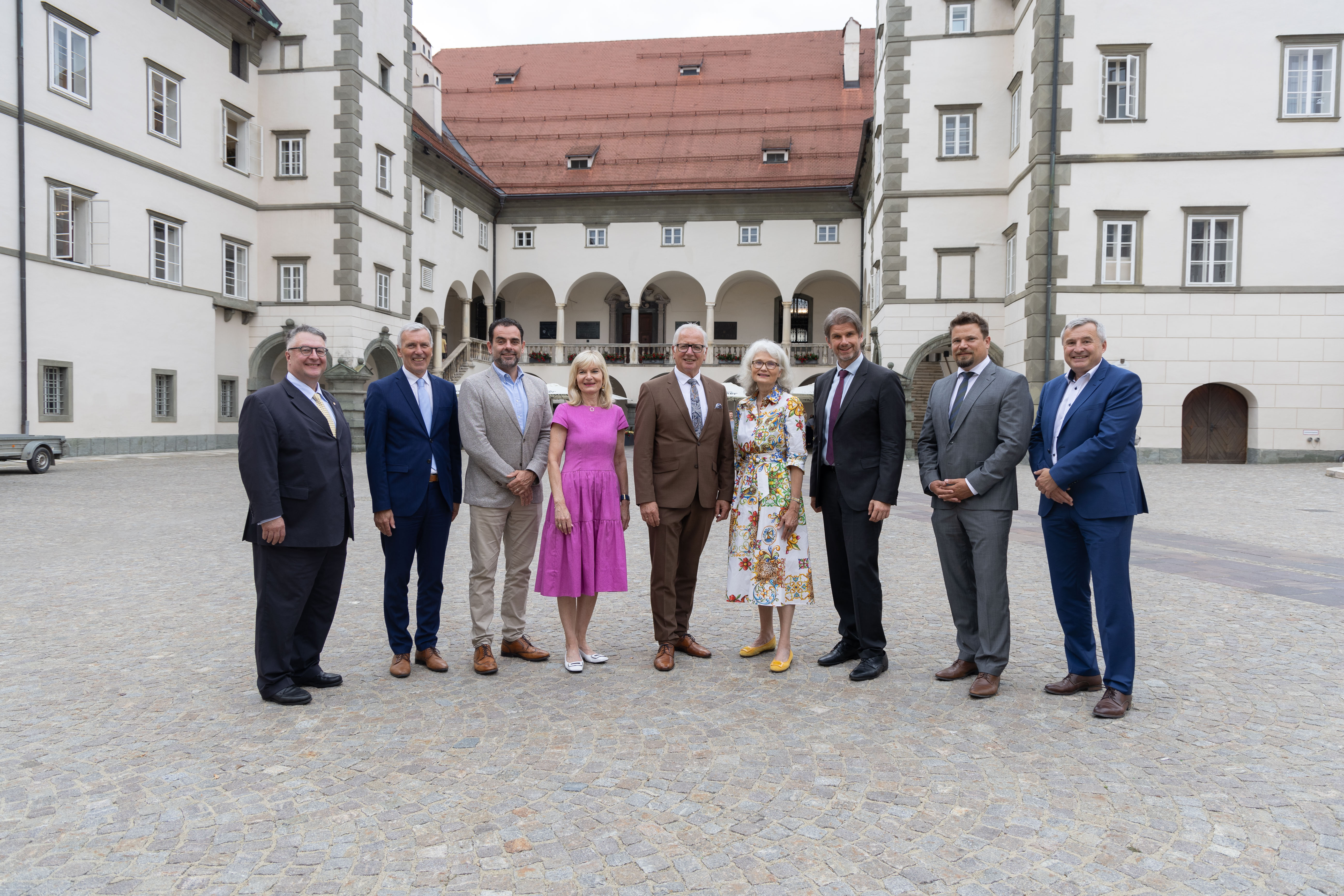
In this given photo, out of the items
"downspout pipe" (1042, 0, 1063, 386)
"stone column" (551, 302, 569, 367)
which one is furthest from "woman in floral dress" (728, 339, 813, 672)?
"stone column" (551, 302, 569, 367)

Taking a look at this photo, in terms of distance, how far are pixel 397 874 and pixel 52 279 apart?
22948 mm

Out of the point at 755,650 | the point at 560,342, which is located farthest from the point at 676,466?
the point at 560,342

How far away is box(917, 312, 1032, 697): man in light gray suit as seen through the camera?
→ 5.02m

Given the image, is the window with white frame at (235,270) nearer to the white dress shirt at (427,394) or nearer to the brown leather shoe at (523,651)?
the white dress shirt at (427,394)

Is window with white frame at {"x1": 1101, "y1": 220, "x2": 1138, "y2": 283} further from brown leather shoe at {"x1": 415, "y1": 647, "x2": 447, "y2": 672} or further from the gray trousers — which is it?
brown leather shoe at {"x1": 415, "y1": 647, "x2": 447, "y2": 672}

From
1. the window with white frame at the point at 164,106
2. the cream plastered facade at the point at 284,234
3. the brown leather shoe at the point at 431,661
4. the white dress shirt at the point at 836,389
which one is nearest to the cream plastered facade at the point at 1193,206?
the cream plastered facade at the point at 284,234

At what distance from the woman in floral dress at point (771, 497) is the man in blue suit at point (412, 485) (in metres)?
1.74

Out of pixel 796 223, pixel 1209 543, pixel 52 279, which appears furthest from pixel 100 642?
pixel 796 223

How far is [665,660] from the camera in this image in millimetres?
5492

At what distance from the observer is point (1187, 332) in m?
22.6

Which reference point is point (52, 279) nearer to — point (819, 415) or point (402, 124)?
point (402, 124)

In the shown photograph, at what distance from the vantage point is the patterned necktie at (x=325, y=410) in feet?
16.6

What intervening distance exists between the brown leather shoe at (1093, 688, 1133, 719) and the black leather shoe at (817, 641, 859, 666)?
56.5 inches

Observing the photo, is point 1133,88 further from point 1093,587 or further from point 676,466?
point 676,466
